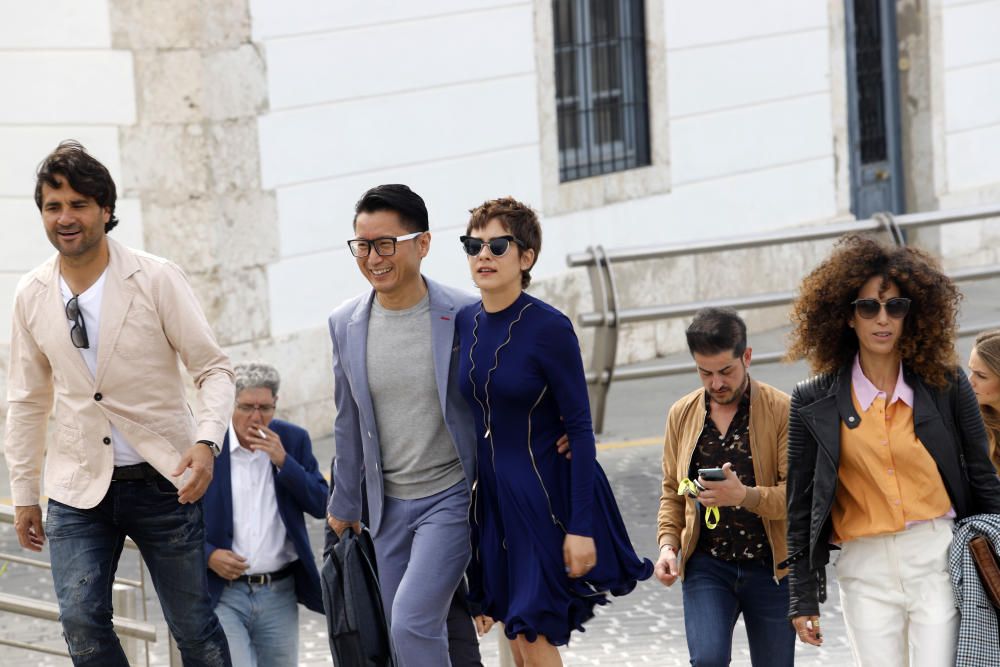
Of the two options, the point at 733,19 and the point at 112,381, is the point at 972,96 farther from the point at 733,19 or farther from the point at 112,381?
the point at 112,381

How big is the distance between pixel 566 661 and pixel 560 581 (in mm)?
1945

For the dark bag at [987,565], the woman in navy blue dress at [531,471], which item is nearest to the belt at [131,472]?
the woman in navy blue dress at [531,471]

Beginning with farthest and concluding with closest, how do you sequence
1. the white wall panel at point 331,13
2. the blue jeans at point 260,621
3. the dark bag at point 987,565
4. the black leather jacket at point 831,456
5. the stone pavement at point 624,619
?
the white wall panel at point 331,13, the stone pavement at point 624,619, the blue jeans at point 260,621, the black leather jacket at point 831,456, the dark bag at point 987,565

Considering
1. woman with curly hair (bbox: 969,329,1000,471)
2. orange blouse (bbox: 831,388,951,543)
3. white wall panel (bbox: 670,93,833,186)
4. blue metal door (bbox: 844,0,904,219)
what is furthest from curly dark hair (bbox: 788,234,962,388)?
blue metal door (bbox: 844,0,904,219)

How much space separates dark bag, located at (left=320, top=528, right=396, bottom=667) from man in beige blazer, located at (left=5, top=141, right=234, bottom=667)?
0.38m

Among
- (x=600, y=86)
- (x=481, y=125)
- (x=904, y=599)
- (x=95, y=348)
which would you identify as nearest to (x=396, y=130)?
(x=481, y=125)

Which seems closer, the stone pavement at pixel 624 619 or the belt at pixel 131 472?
the belt at pixel 131 472

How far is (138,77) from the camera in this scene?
440 inches

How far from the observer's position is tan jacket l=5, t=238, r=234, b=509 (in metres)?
5.81

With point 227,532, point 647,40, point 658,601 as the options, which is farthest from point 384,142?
point 227,532

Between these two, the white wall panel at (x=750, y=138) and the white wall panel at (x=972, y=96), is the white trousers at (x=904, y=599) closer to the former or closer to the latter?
the white wall panel at (x=750, y=138)

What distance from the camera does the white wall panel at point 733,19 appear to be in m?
14.9

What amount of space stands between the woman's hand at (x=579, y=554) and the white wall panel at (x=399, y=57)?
6.66m

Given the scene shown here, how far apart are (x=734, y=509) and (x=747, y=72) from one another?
1006 centimetres
